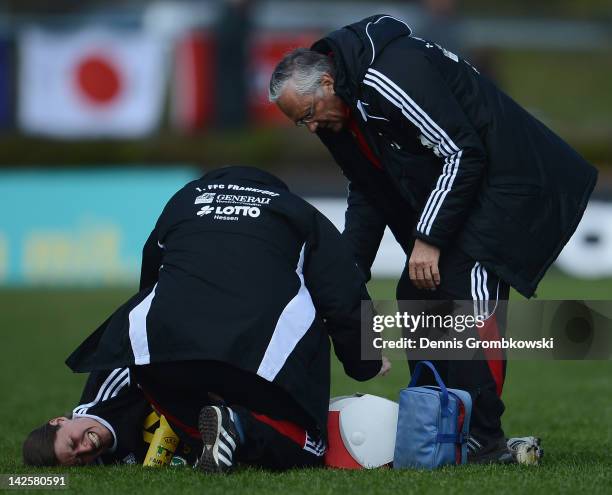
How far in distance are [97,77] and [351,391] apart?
865 centimetres

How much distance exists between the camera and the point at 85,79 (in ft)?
49.9

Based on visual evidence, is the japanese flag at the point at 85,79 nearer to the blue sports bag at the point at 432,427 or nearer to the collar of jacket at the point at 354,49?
the collar of jacket at the point at 354,49

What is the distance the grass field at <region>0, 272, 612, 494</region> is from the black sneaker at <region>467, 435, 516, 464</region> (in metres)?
0.16

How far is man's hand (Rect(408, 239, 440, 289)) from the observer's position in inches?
207

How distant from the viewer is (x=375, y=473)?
16.0ft

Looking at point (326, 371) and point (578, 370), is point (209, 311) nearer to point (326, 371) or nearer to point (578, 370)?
point (326, 371)

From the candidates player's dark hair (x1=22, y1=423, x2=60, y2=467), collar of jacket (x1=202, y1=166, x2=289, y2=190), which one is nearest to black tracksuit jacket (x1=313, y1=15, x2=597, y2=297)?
collar of jacket (x1=202, y1=166, x2=289, y2=190)

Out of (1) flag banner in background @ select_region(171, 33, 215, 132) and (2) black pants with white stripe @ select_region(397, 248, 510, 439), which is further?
(1) flag banner in background @ select_region(171, 33, 215, 132)

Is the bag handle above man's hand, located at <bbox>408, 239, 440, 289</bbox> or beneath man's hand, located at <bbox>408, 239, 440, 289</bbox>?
beneath

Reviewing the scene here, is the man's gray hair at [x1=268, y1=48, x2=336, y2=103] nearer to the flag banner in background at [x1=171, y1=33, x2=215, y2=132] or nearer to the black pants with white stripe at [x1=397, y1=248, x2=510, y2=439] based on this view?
the black pants with white stripe at [x1=397, y1=248, x2=510, y2=439]

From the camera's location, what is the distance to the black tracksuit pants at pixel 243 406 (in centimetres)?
484

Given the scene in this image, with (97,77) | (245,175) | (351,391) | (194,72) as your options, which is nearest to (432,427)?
(245,175)

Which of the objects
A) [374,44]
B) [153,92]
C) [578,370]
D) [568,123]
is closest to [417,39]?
[374,44]

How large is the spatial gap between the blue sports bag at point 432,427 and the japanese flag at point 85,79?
35.6ft
